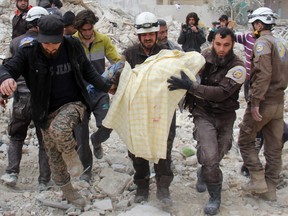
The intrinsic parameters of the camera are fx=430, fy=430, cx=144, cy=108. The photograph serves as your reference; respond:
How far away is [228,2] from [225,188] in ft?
75.3

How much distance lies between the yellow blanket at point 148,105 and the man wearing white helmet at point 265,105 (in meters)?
0.85

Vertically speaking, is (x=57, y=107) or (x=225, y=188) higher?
(x=57, y=107)

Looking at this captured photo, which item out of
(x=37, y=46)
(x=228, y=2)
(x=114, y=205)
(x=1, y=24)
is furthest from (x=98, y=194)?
Result: (x=228, y=2)

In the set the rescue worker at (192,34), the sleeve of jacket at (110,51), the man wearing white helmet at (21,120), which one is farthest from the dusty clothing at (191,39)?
the man wearing white helmet at (21,120)

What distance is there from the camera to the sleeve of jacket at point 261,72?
441 cm

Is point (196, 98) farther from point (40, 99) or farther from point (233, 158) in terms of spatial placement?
point (233, 158)

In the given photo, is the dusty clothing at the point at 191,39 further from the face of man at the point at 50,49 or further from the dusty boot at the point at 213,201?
the face of man at the point at 50,49

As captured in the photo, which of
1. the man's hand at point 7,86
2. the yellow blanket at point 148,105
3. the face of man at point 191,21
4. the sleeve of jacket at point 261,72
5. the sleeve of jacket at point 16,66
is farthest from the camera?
the face of man at point 191,21

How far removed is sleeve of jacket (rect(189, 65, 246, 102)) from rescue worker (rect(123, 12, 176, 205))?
1.39ft

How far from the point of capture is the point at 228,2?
86.6ft

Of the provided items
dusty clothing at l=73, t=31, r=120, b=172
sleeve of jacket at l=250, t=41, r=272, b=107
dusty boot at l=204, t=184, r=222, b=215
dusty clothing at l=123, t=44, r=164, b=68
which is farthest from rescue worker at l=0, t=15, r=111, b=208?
sleeve of jacket at l=250, t=41, r=272, b=107

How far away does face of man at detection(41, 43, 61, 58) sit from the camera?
3697mm

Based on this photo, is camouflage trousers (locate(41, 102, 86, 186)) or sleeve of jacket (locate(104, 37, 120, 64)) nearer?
camouflage trousers (locate(41, 102, 86, 186))

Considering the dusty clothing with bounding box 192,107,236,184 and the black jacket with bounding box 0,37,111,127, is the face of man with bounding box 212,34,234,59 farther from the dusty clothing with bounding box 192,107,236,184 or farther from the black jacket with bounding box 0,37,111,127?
the black jacket with bounding box 0,37,111,127
